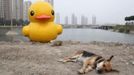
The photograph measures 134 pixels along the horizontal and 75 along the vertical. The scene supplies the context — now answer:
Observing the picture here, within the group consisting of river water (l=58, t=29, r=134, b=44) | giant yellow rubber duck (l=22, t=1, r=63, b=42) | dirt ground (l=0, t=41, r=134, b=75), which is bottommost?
river water (l=58, t=29, r=134, b=44)

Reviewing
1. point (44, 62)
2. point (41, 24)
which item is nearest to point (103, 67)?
point (44, 62)

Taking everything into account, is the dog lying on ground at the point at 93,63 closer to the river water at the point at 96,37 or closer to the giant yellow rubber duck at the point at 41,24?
the giant yellow rubber duck at the point at 41,24

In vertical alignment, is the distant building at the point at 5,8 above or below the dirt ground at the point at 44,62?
above

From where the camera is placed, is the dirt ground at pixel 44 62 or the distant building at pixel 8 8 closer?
the dirt ground at pixel 44 62

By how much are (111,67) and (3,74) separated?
256 centimetres

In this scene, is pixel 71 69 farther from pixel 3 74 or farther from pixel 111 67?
pixel 3 74

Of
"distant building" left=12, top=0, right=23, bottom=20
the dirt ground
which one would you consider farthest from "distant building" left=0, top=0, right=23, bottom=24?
the dirt ground

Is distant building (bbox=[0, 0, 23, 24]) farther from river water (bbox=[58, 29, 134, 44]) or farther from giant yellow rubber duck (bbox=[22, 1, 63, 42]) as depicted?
giant yellow rubber duck (bbox=[22, 1, 63, 42])

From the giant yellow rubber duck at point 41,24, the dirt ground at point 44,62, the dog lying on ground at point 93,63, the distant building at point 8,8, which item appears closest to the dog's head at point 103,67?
the dog lying on ground at point 93,63

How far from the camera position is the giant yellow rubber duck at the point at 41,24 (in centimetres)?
1134

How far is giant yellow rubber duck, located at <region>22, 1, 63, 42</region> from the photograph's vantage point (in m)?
11.3

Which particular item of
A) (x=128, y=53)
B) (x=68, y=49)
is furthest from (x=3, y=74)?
(x=128, y=53)

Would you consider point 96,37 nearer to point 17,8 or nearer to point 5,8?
point 17,8

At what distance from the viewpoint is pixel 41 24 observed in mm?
11625
